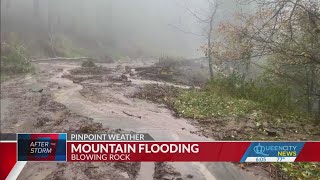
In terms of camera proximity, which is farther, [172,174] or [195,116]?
[195,116]

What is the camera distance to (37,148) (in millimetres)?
4188

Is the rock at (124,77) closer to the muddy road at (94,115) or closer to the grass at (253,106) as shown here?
the muddy road at (94,115)

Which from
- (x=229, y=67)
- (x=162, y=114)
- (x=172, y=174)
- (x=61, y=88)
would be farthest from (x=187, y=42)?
(x=61, y=88)

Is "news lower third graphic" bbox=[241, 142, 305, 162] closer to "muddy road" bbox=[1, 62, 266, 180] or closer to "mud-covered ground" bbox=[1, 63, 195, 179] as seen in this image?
"muddy road" bbox=[1, 62, 266, 180]

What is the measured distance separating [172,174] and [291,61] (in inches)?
115

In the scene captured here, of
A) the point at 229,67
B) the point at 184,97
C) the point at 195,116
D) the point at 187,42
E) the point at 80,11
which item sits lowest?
the point at 195,116

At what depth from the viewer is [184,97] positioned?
6.16 metres

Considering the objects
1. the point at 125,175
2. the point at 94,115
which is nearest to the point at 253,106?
the point at 125,175

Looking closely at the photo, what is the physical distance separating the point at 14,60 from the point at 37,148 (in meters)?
2.43

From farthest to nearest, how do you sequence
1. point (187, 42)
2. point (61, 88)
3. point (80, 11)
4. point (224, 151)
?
point (61, 88)
point (187, 42)
point (80, 11)
point (224, 151)

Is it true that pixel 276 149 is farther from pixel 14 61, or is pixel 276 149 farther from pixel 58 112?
pixel 14 61

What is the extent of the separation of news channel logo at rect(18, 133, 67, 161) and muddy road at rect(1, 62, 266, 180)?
761 millimetres

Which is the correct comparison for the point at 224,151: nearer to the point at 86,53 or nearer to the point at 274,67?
the point at 274,67

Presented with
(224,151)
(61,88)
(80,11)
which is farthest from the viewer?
(61,88)
